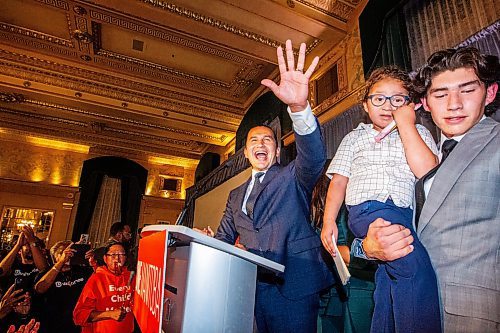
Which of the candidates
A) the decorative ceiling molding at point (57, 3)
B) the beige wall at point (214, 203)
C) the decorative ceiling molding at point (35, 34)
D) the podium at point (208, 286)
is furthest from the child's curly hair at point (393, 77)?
the decorative ceiling molding at point (35, 34)

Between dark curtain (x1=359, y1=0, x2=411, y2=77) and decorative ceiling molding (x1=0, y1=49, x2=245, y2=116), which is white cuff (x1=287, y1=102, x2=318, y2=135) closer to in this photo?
dark curtain (x1=359, y1=0, x2=411, y2=77)

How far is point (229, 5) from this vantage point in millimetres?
4574

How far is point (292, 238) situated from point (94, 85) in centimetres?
691

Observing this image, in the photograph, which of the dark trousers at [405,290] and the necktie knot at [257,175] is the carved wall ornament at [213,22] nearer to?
the necktie knot at [257,175]

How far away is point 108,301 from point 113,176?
27.2 ft

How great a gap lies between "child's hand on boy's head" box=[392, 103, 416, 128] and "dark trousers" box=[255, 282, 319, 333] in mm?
807

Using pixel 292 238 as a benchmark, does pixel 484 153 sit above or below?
above

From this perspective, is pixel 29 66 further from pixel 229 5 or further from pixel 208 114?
pixel 229 5

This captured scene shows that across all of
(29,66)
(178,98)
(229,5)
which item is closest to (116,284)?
(229,5)

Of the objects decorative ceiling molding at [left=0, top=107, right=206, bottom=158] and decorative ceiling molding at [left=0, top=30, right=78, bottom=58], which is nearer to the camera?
decorative ceiling molding at [left=0, top=30, right=78, bottom=58]

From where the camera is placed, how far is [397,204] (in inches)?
44.4

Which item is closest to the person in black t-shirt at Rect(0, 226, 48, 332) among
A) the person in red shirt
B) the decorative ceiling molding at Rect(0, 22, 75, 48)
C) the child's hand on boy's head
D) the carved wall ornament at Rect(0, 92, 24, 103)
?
the person in red shirt

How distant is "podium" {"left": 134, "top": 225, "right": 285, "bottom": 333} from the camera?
80cm

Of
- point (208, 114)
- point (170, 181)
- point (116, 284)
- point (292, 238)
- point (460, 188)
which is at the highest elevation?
point (208, 114)
